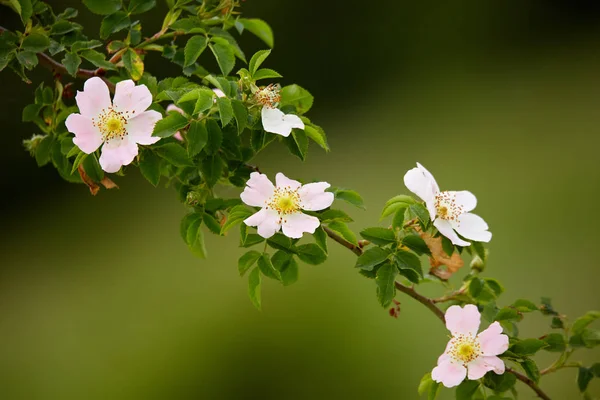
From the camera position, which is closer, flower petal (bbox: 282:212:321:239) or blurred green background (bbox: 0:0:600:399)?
flower petal (bbox: 282:212:321:239)

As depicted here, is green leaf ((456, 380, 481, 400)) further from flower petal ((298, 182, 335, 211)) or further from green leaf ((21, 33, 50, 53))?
green leaf ((21, 33, 50, 53))

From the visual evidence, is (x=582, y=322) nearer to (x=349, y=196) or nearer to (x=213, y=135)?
(x=349, y=196)

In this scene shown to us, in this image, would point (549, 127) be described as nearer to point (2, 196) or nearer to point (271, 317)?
point (271, 317)

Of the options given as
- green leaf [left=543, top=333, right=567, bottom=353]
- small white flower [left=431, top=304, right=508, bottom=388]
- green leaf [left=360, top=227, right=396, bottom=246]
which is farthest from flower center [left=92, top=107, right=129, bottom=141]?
green leaf [left=543, top=333, right=567, bottom=353]

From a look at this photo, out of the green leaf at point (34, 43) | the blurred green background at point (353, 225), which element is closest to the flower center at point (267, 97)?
the green leaf at point (34, 43)

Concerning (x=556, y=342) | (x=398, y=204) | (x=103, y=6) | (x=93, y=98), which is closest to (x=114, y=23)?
(x=103, y=6)

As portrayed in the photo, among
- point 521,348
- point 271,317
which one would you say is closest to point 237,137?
point 521,348
